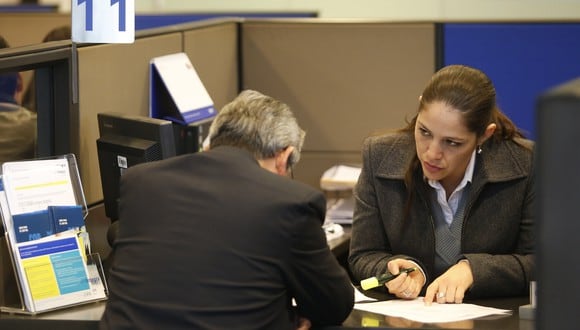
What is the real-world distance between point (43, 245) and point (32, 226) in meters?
0.05

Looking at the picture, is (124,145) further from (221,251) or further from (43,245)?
(221,251)

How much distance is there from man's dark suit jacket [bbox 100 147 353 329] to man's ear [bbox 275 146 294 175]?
3.8 inches

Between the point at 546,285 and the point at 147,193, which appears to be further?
the point at 147,193

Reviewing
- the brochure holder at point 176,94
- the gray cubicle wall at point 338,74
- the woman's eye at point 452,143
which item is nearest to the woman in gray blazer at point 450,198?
the woman's eye at point 452,143

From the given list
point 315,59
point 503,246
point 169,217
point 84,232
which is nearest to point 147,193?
point 169,217

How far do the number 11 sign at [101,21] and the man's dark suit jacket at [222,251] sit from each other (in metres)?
0.63

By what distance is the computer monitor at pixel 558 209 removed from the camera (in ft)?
4.86

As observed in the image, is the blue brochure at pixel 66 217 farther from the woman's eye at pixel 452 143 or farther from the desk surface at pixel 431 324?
the woman's eye at pixel 452 143

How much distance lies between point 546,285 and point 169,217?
0.80m

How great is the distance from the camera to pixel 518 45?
13.0 feet

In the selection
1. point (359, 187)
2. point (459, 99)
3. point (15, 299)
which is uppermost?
point (459, 99)

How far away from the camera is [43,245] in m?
2.34

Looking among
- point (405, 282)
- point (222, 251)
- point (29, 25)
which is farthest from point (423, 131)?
point (29, 25)

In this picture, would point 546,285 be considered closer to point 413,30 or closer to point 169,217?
point 169,217
